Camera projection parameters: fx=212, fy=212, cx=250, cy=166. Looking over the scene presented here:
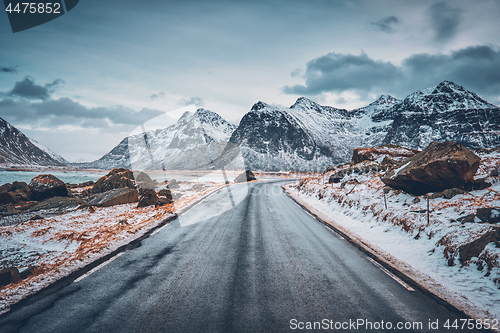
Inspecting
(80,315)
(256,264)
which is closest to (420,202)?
(256,264)

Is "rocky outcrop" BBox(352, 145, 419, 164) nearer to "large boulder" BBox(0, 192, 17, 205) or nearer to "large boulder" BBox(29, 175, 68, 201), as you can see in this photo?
"large boulder" BBox(29, 175, 68, 201)

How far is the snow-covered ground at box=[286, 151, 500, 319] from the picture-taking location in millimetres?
4207

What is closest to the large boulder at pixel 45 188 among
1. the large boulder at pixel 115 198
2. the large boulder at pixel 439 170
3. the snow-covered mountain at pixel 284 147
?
the large boulder at pixel 115 198

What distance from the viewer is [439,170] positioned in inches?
337

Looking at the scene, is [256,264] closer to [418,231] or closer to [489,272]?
[489,272]

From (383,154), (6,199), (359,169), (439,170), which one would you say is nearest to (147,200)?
(6,199)

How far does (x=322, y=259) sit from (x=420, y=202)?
21.0 ft

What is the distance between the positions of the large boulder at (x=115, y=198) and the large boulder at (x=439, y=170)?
1531cm

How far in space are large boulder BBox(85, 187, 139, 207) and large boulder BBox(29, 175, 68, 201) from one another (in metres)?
4.57

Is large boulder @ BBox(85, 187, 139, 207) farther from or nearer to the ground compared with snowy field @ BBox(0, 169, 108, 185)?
nearer to the ground

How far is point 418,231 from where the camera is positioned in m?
7.04

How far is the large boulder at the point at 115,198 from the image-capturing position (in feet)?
41.4

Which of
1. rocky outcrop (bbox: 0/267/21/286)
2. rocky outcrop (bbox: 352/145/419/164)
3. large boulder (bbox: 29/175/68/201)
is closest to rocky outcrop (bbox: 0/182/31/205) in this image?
large boulder (bbox: 29/175/68/201)

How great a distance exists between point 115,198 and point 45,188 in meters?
7.10
